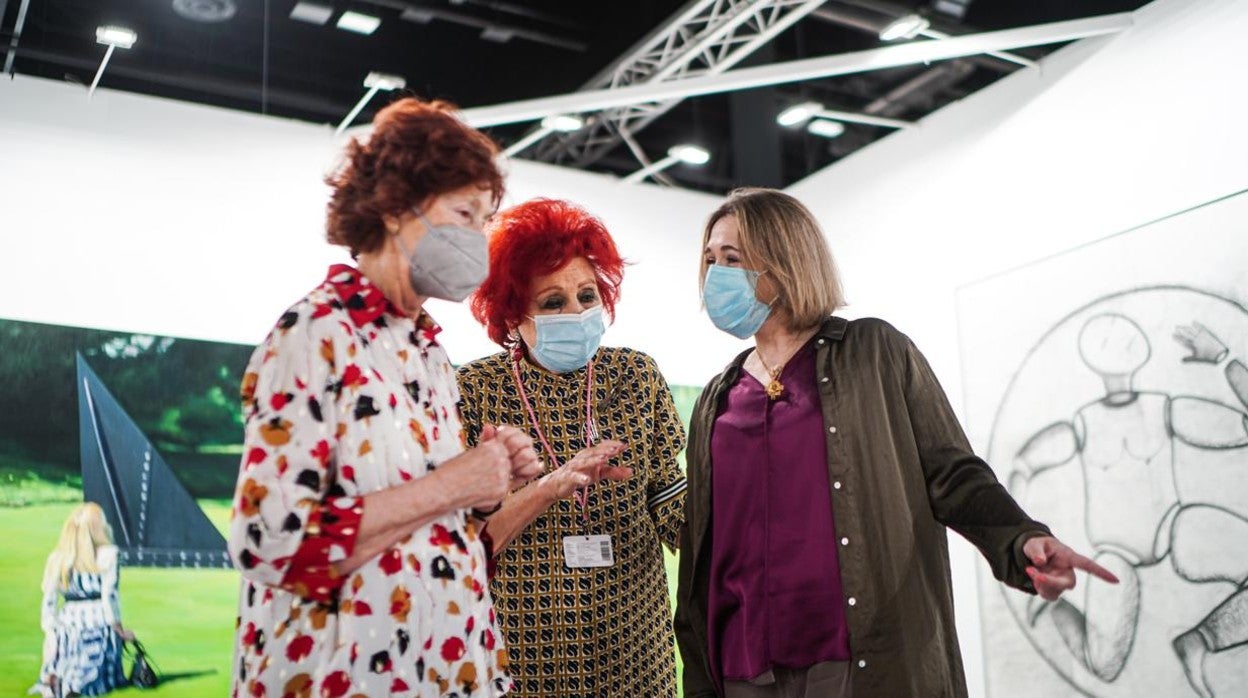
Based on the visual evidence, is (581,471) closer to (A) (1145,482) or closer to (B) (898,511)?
(B) (898,511)

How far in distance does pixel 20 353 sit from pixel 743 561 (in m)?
3.86

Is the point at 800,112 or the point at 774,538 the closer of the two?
the point at 774,538

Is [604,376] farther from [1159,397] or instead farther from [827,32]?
[827,32]

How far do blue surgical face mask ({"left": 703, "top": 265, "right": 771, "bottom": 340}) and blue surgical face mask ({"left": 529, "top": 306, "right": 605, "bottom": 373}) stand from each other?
316 millimetres

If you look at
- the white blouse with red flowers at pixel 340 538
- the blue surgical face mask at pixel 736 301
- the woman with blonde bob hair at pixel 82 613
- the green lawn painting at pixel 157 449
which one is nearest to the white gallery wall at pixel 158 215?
the green lawn painting at pixel 157 449

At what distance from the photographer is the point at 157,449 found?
482 cm

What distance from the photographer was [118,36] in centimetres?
462

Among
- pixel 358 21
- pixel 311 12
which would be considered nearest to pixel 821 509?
pixel 358 21

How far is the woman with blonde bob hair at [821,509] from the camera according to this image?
6.60 ft

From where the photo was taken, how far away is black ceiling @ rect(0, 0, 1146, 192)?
5.36 m

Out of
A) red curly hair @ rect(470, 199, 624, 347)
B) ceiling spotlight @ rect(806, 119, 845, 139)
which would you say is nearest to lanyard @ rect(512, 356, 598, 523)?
red curly hair @ rect(470, 199, 624, 347)

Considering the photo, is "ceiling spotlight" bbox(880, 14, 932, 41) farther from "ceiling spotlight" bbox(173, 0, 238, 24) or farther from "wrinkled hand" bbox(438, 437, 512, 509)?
"wrinkled hand" bbox(438, 437, 512, 509)

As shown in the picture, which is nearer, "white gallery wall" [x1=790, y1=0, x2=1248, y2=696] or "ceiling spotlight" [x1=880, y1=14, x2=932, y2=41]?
"white gallery wall" [x1=790, y1=0, x2=1248, y2=696]

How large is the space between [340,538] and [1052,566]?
1.24 meters
